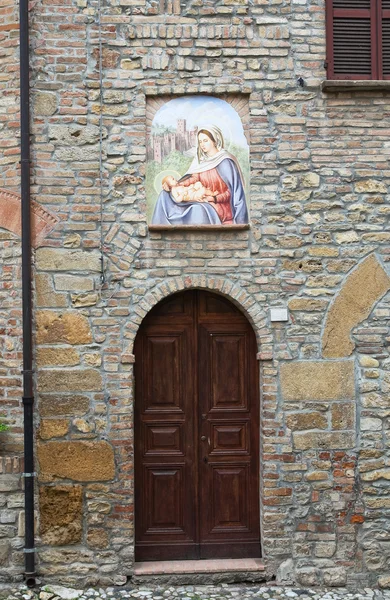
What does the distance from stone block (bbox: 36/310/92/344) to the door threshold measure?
6.68 feet

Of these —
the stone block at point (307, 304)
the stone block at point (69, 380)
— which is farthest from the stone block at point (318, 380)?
the stone block at point (69, 380)

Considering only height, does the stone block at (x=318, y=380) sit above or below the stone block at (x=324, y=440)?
above

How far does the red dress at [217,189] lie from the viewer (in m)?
5.86

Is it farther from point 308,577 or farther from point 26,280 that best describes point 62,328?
point 308,577

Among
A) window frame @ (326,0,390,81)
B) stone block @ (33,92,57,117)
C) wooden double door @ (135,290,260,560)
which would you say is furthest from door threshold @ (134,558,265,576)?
window frame @ (326,0,390,81)

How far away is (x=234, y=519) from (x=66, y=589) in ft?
5.12

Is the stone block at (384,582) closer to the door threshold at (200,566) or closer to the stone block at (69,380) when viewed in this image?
the door threshold at (200,566)

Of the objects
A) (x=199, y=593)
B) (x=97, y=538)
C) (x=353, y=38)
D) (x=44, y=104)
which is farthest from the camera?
(x=353, y=38)

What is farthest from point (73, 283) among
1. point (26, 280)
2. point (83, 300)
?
point (26, 280)

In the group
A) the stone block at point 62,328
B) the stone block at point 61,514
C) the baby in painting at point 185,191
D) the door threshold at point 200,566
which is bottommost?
the door threshold at point 200,566

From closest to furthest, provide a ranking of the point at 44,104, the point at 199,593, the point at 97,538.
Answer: the point at 199,593, the point at 97,538, the point at 44,104

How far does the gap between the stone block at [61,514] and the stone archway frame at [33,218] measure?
6.95 ft

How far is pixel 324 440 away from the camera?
5.81 meters

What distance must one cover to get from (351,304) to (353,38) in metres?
2.38
